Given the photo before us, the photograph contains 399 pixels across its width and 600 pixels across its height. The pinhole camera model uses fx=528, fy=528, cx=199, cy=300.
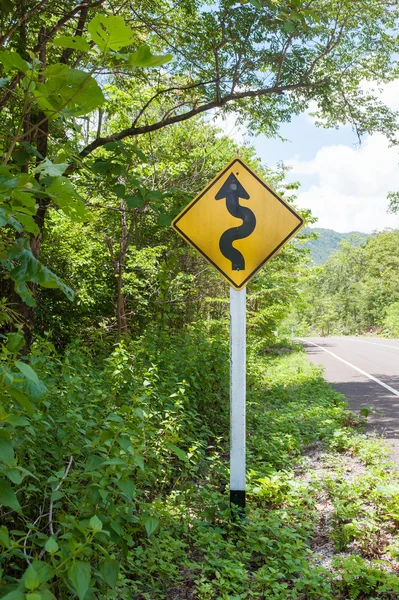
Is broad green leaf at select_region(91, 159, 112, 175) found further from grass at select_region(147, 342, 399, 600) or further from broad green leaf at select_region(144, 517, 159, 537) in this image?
broad green leaf at select_region(144, 517, 159, 537)

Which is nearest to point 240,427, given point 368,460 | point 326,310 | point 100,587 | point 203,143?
point 100,587

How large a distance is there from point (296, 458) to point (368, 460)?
29.1 inches

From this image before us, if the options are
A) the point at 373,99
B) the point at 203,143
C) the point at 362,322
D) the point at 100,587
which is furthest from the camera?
the point at 362,322

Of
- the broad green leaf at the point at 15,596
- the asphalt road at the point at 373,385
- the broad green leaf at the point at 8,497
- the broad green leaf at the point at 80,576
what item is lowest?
the asphalt road at the point at 373,385

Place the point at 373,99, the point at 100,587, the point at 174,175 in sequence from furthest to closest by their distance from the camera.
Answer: the point at 174,175, the point at 373,99, the point at 100,587

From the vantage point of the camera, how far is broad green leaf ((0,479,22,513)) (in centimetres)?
175

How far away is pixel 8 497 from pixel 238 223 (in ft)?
9.39

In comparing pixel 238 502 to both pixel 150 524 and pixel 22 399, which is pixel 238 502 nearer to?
pixel 150 524

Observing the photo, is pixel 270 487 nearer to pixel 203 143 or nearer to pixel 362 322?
pixel 203 143

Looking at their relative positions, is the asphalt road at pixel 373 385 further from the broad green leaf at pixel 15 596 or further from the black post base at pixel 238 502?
the broad green leaf at pixel 15 596

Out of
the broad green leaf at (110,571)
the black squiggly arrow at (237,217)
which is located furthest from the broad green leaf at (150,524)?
the black squiggly arrow at (237,217)

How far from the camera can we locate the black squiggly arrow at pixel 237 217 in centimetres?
415

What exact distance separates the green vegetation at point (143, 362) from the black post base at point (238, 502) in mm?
113

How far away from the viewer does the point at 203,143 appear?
14312mm
